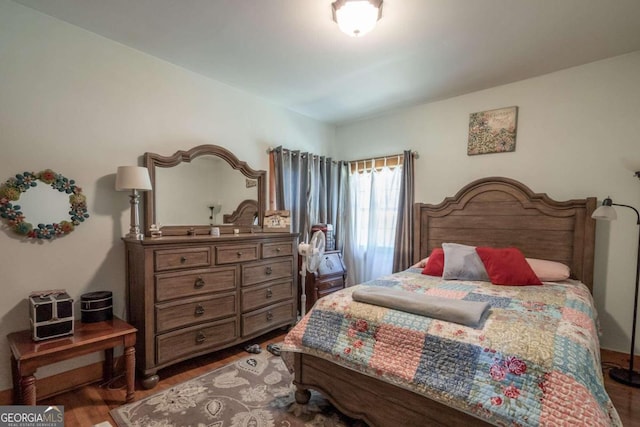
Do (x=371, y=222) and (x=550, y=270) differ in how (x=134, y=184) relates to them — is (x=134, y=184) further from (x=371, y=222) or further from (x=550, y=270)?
(x=550, y=270)

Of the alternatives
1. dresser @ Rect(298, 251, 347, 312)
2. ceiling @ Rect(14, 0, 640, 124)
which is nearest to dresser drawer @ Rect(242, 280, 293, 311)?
dresser @ Rect(298, 251, 347, 312)

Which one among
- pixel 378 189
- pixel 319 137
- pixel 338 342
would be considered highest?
pixel 319 137

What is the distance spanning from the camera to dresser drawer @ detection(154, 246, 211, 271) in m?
2.26

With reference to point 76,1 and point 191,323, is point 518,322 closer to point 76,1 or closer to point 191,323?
point 191,323

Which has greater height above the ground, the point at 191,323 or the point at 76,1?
the point at 76,1

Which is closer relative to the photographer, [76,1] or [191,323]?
[76,1]

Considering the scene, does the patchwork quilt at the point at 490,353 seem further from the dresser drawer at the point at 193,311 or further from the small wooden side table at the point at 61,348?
→ the small wooden side table at the point at 61,348

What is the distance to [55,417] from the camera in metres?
1.73

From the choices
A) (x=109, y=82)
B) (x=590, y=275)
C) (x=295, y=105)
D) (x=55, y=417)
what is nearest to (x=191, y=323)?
(x=55, y=417)

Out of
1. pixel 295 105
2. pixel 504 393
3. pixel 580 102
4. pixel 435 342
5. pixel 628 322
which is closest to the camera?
pixel 504 393

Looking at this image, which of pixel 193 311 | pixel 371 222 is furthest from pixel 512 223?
pixel 193 311

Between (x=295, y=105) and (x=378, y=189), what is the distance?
1.57 meters

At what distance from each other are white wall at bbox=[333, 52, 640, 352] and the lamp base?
31cm

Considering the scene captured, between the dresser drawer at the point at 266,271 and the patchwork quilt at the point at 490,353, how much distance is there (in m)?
0.97
